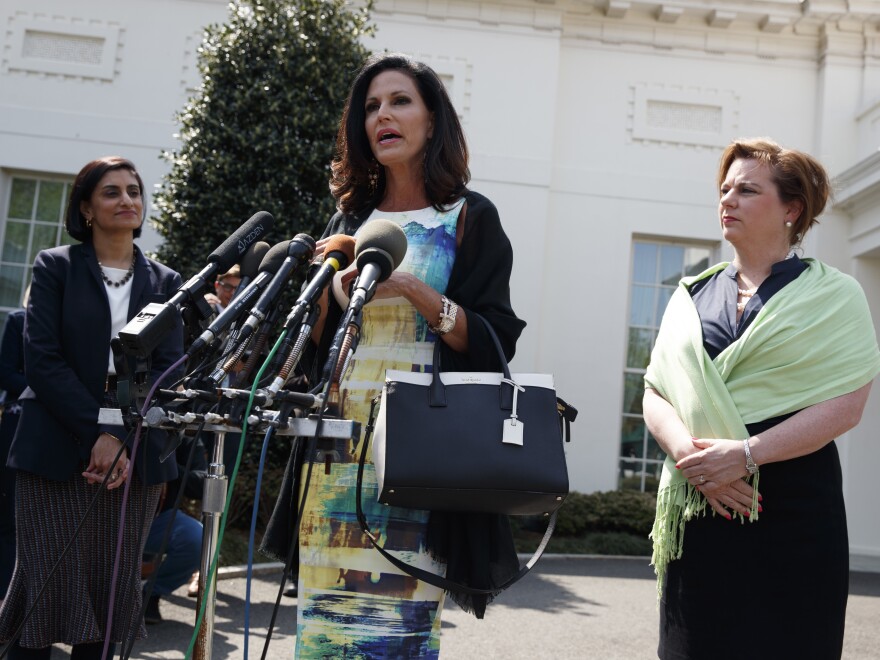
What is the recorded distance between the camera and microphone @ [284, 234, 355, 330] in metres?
1.84

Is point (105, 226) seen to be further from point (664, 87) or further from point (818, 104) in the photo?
point (818, 104)

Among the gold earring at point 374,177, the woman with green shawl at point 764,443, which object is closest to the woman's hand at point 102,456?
the gold earring at point 374,177

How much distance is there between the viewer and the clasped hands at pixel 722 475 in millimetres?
2699

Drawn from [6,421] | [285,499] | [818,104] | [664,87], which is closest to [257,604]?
[6,421]

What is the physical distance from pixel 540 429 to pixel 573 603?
5.92 metres

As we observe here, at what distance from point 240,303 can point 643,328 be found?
36.7ft

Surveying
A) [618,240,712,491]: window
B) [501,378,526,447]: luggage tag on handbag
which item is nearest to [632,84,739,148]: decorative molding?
[618,240,712,491]: window

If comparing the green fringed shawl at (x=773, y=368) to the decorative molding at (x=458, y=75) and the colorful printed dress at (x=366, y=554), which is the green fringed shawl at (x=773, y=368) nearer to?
the colorful printed dress at (x=366, y=554)

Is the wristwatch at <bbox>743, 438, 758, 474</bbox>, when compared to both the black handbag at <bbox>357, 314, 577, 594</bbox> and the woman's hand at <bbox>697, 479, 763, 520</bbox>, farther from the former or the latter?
the black handbag at <bbox>357, 314, 577, 594</bbox>

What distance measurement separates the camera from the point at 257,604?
669 cm

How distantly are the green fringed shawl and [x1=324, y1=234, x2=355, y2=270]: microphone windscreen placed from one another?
1.26 meters

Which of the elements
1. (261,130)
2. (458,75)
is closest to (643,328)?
(458,75)

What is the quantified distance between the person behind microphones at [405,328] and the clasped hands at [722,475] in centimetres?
78

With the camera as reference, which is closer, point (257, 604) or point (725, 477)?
point (725, 477)
